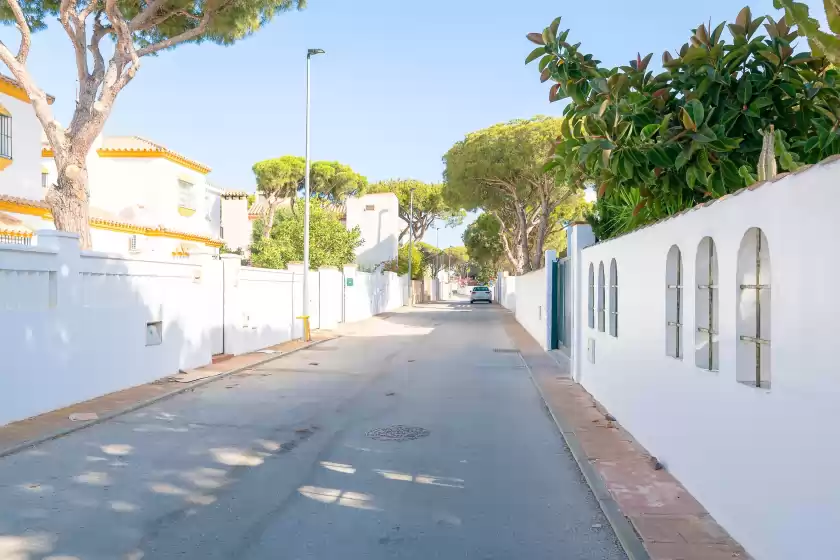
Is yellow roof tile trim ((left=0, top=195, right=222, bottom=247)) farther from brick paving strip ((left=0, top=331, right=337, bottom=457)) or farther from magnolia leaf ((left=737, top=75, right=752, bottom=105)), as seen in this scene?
magnolia leaf ((left=737, top=75, right=752, bottom=105))

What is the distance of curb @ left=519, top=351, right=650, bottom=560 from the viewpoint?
4836mm

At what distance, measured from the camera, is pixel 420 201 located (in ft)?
218

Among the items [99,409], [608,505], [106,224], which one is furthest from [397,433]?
[106,224]

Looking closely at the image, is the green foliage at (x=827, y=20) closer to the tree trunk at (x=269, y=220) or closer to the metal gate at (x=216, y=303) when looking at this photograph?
the metal gate at (x=216, y=303)

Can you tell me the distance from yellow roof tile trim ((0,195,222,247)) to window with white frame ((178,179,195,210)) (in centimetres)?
174

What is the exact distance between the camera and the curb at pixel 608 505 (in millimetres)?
4836

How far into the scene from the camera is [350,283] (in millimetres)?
33781

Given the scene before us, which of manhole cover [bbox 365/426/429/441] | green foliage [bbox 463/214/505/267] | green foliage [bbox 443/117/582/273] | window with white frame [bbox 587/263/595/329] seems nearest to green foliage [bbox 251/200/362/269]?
Result: green foliage [bbox 443/117/582/273]

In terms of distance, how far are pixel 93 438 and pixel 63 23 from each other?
500 inches

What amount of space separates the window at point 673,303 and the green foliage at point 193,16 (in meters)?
15.5

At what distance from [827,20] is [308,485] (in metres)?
5.33

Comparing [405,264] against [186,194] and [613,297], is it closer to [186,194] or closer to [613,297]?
[186,194]

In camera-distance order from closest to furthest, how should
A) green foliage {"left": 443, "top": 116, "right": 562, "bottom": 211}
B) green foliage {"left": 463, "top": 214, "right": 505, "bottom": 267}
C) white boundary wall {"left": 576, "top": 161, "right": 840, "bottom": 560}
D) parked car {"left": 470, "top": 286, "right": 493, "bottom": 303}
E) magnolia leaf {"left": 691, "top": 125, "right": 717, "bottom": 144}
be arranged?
white boundary wall {"left": 576, "top": 161, "right": 840, "bottom": 560} < magnolia leaf {"left": 691, "top": 125, "right": 717, "bottom": 144} < green foliage {"left": 443, "top": 116, "right": 562, "bottom": 211} < green foliage {"left": 463, "top": 214, "right": 505, "bottom": 267} < parked car {"left": 470, "top": 286, "right": 493, "bottom": 303}

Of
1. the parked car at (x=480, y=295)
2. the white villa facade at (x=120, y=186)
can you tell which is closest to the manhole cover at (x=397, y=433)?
the white villa facade at (x=120, y=186)
